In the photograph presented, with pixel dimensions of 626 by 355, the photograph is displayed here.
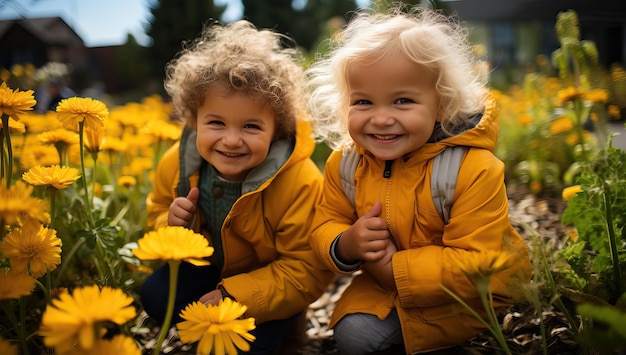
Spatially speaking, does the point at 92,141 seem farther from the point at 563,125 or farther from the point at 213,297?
the point at 563,125

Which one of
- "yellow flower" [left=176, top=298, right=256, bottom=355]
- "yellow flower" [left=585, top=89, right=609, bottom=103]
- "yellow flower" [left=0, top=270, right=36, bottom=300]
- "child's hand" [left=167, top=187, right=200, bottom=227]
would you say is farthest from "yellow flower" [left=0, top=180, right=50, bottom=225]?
"yellow flower" [left=585, top=89, right=609, bottom=103]

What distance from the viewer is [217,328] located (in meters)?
0.99

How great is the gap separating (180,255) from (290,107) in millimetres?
946

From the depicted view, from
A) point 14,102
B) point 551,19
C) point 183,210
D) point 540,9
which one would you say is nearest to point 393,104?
point 183,210

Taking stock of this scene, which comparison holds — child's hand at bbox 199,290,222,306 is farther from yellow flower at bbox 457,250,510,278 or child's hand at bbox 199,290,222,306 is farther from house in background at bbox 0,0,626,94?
house in background at bbox 0,0,626,94

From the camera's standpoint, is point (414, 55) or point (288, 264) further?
point (288, 264)

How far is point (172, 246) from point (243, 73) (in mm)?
818

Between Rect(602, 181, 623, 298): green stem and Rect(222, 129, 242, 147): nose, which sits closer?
Rect(602, 181, 623, 298): green stem

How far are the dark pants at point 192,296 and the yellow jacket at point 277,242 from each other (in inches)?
3.0

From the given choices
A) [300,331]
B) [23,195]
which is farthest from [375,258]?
[23,195]

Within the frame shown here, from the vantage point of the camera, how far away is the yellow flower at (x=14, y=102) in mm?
1189

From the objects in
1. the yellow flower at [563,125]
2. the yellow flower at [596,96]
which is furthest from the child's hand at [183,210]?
the yellow flower at [563,125]

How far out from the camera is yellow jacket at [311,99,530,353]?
1367 millimetres

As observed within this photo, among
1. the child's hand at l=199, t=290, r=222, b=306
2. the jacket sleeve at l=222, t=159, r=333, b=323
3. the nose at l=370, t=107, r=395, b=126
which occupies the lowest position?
the child's hand at l=199, t=290, r=222, b=306
